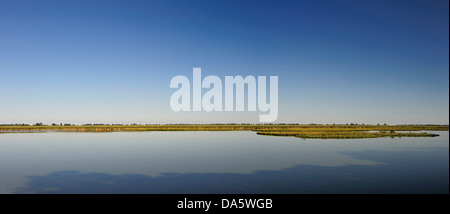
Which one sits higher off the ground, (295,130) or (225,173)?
(295,130)

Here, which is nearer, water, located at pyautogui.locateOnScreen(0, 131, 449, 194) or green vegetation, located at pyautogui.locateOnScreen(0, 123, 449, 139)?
water, located at pyautogui.locateOnScreen(0, 131, 449, 194)

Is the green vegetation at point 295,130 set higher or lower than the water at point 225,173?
higher

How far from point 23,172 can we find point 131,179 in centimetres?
795

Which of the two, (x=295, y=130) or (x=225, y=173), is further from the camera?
(x=295, y=130)

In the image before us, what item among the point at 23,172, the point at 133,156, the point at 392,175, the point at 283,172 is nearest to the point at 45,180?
the point at 23,172

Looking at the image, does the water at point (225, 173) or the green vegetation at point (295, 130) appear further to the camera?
the green vegetation at point (295, 130)

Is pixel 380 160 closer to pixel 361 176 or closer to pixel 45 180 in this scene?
pixel 361 176

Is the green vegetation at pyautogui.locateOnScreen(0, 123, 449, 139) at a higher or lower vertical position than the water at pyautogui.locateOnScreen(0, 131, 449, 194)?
higher
